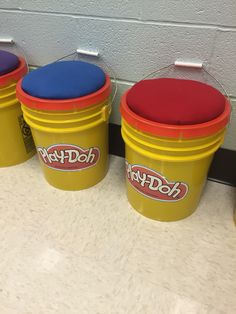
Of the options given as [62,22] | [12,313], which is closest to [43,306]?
[12,313]

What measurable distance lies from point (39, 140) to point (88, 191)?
264 mm

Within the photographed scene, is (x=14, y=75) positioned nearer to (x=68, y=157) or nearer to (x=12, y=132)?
(x=12, y=132)

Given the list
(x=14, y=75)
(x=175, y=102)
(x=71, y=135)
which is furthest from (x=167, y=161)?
(x=14, y=75)

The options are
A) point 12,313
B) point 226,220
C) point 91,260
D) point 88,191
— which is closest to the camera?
point 12,313

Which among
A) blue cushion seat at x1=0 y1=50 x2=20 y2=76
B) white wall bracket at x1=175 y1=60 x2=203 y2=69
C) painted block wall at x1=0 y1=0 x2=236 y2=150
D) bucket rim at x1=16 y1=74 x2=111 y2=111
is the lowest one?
bucket rim at x1=16 y1=74 x2=111 y2=111

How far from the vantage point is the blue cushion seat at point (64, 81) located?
82 cm

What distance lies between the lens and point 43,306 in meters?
0.75

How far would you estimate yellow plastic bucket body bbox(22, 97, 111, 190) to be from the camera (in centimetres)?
86

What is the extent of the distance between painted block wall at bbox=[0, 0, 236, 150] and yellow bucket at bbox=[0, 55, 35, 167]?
153mm

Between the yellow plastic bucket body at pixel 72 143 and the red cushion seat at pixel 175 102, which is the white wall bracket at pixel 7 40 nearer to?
the yellow plastic bucket body at pixel 72 143

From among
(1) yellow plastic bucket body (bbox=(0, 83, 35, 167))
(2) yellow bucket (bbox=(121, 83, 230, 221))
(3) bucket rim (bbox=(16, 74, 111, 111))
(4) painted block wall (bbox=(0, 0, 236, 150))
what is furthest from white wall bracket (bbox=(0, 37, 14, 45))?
(2) yellow bucket (bbox=(121, 83, 230, 221))

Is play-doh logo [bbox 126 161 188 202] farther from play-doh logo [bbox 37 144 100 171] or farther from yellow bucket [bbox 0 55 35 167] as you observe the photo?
yellow bucket [bbox 0 55 35 167]

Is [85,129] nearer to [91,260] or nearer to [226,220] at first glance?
[91,260]

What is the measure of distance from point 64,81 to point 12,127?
13.4 inches
